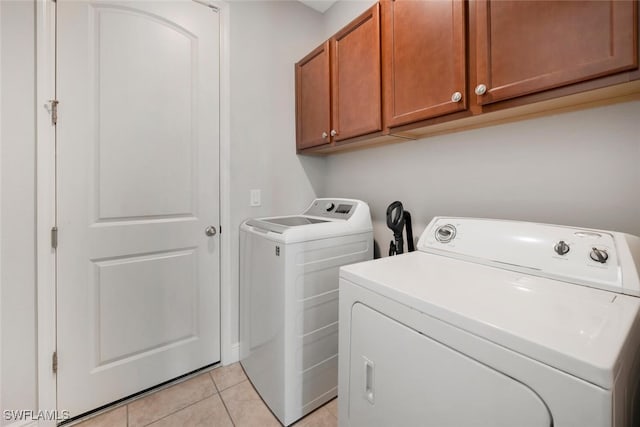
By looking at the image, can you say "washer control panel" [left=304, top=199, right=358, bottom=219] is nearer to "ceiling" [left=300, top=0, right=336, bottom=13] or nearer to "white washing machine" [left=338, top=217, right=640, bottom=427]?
"white washing machine" [left=338, top=217, right=640, bottom=427]

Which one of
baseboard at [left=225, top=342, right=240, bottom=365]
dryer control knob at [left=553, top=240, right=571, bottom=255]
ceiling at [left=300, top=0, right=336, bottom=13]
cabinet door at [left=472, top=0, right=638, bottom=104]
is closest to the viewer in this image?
cabinet door at [left=472, top=0, right=638, bottom=104]

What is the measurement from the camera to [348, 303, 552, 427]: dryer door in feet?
1.90

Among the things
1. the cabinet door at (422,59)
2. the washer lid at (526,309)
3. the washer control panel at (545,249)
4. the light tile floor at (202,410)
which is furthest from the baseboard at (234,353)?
the cabinet door at (422,59)

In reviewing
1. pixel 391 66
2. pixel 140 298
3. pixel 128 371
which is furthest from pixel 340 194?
pixel 128 371

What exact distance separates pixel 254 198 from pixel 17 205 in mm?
1158

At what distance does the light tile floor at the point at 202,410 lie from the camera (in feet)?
4.45

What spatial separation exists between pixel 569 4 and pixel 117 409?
2.65 m

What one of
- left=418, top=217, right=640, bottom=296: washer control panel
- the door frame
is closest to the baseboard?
the door frame

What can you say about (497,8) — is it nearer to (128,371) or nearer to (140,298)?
(140,298)

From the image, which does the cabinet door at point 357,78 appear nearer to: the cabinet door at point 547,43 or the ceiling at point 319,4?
the cabinet door at point 547,43

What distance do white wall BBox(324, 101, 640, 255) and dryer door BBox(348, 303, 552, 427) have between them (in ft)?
2.81

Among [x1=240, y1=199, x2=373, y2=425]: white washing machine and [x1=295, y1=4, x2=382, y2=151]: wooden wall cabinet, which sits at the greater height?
[x1=295, y1=4, x2=382, y2=151]: wooden wall cabinet

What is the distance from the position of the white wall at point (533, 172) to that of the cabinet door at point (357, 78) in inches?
13.8

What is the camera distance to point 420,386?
2.45 ft
